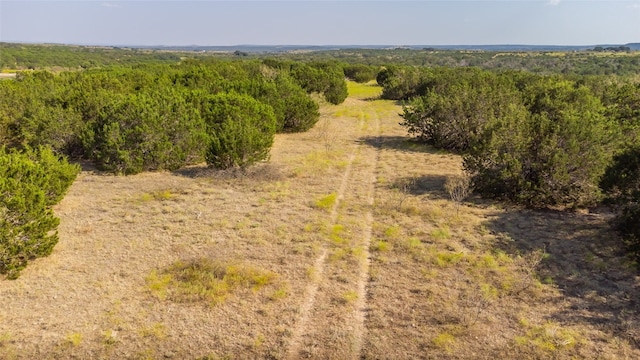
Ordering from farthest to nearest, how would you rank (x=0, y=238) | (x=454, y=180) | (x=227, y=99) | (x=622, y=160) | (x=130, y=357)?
(x=227, y=99) < (x=454, y=180) < (x=622, y=160) < (x=0, y=238) < (x=130, y=357)

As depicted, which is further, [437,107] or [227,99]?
[437,107]

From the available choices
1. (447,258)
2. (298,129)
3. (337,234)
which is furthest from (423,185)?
(298,129)

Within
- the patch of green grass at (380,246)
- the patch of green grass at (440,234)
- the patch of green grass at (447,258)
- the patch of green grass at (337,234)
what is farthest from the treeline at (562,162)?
the patch of green grass at (337,234)

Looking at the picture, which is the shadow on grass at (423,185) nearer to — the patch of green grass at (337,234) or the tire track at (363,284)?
the tire track at (363,284)

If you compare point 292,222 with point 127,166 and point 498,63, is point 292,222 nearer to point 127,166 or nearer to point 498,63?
point 127,166

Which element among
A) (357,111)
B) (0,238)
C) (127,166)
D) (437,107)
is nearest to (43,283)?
(0,238)

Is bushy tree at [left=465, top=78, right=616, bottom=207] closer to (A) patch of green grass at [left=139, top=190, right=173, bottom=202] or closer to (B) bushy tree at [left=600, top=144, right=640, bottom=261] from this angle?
(B) bushy tree at [left=600, top=144, right=640, bottom=261]

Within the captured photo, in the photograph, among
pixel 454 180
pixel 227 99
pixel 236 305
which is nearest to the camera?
pixel 236 305
